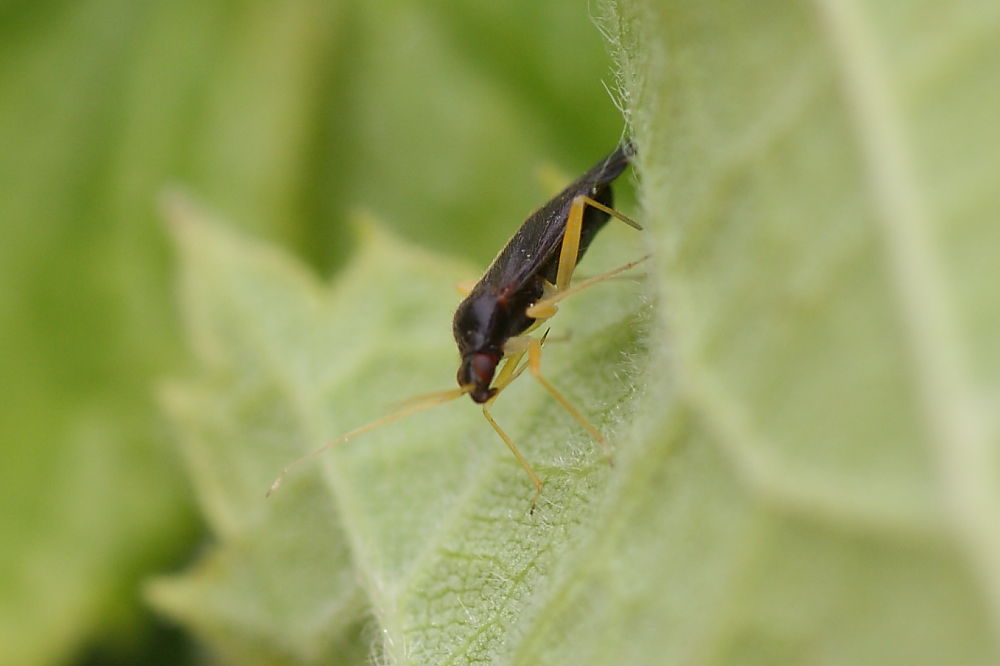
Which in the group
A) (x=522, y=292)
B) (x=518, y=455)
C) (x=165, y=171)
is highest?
(x=165, y=171)

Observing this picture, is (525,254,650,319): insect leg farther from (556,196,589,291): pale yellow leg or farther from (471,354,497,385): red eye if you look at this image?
(471,354,497,385): red eye

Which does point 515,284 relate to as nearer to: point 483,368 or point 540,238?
point 540,238

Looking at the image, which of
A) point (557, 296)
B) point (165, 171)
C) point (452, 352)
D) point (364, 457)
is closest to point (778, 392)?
point (557, 296)

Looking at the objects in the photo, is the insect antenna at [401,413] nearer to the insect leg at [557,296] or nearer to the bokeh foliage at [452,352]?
the bokeh foliage at [452,352]

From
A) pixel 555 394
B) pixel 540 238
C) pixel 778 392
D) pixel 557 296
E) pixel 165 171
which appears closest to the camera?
pixel 778 392

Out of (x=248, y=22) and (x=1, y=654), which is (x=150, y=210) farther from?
(x=1, y=654)

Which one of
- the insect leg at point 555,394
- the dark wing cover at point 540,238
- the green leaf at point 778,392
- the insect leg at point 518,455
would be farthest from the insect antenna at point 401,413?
the green leaf at point 778,392

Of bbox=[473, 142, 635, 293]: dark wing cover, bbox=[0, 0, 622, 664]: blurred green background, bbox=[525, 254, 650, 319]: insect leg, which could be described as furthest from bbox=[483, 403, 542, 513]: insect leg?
bbox=[0, 0, 622, 664]: blurred green background
